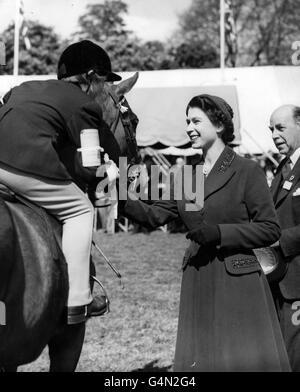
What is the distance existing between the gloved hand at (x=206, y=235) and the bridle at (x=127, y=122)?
2.53 ft

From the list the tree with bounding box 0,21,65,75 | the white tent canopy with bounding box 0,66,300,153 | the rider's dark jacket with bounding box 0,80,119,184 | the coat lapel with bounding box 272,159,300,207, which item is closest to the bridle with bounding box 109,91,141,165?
the rider's dark jacket with bounding box 0,80,119,184

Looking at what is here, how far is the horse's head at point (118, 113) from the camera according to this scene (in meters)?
3.56

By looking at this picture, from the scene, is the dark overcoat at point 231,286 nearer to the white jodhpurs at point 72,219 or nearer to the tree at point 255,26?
the white jodhpurs at point 72,219

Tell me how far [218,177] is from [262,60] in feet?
97.2

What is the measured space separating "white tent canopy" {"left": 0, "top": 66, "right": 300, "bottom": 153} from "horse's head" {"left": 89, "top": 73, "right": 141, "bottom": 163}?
32.0 ft

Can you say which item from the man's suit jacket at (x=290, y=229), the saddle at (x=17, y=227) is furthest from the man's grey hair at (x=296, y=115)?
the saddle at (x=17, y=227)

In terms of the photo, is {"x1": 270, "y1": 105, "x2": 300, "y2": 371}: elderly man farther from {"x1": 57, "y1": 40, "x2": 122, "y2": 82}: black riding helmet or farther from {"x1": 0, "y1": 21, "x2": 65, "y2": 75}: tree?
{"x1": 0, "y1": 21, "x2": 65, "y2": 75}: tree

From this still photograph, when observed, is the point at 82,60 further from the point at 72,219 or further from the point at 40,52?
the point at 40,52

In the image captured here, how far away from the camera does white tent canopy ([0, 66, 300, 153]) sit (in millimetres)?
13719

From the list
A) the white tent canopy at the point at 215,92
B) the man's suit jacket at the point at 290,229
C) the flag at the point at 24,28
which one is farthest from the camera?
the flag at the point at 24,28

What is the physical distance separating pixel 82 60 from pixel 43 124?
51 centimetres

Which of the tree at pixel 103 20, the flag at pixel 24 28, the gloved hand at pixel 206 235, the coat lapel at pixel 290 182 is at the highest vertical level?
the gloved hand at pixel 206 235

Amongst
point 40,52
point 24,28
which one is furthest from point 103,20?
point 24,28
